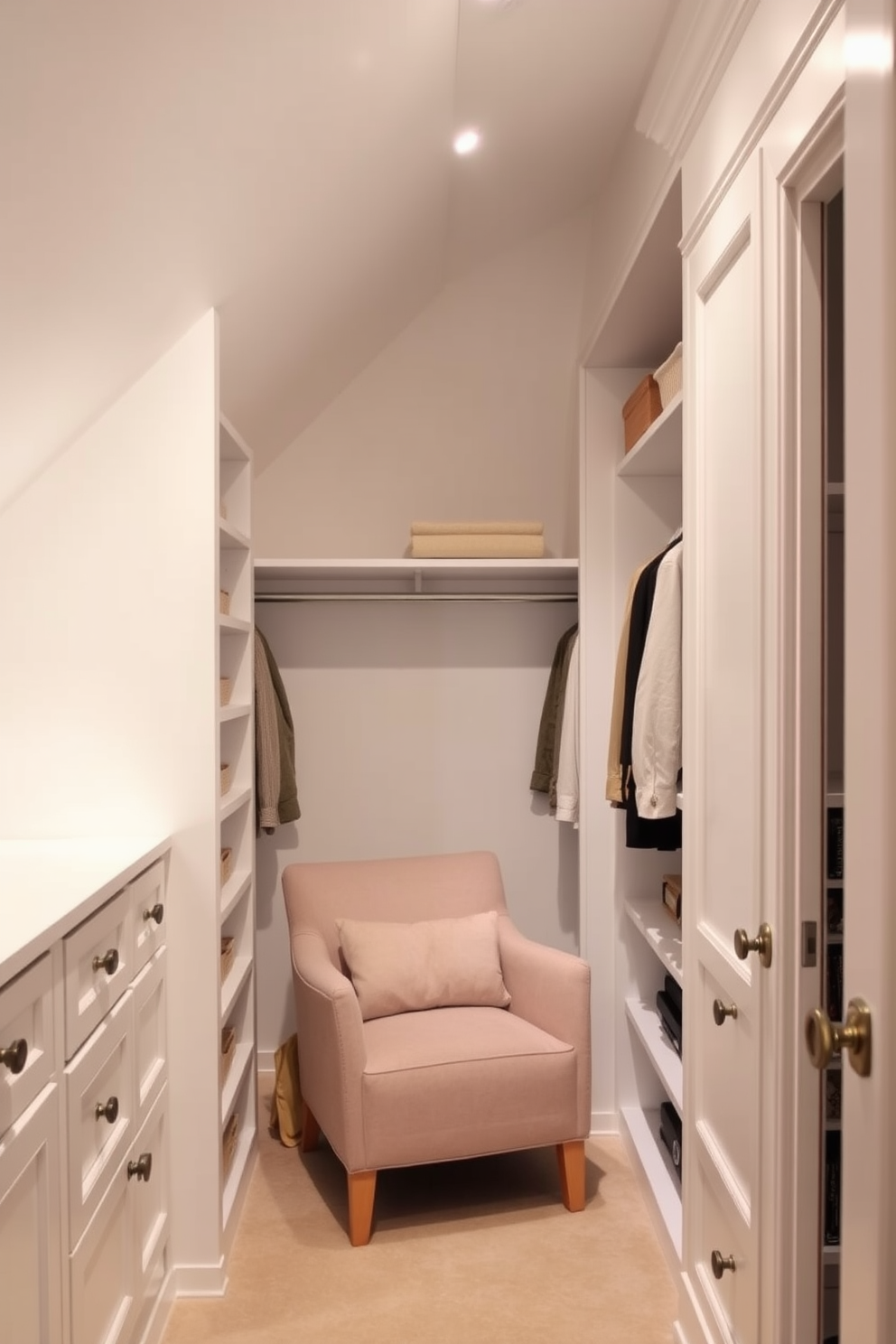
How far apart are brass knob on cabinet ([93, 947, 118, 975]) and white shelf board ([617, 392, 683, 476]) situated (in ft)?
5.31

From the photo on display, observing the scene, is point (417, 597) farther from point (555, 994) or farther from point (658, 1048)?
point (658, 1048)

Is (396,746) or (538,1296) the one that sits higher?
(396,746)

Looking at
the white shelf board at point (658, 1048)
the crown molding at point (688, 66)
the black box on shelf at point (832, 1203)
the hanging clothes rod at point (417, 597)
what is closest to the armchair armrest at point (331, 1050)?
the white shelf board at point (658, 1048)

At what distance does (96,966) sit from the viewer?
1.65 metres

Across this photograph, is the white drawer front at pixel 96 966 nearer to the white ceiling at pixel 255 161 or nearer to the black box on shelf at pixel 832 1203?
the white ceiling at pixel 255 161

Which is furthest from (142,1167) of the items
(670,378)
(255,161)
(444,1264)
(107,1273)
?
(670,378)

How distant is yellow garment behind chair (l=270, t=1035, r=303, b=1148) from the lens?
9.30 ft

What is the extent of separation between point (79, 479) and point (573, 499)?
5.96ft

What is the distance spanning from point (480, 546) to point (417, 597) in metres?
0.37

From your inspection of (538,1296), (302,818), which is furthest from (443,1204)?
(302,818)

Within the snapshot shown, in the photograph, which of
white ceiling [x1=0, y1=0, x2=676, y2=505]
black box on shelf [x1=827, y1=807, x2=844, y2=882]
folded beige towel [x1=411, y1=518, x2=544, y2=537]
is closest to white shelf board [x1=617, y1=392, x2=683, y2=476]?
folded beige towel [x1=411, y1=518, x2=544, y2=537]

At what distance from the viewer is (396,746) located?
11.5 ft

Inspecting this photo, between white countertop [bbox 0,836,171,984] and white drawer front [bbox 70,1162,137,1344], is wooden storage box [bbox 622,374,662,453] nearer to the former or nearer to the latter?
white countertop [bbox 0,836,171,984]

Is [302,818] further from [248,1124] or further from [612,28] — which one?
[612,28]
